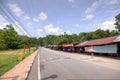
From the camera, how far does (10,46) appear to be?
418 ft

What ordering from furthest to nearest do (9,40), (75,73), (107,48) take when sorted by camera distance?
(9,40), (107,48), (75,73)

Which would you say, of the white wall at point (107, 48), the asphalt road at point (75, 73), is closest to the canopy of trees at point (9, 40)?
the white wall at point (107, 48)

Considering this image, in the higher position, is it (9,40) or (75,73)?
(9,40)

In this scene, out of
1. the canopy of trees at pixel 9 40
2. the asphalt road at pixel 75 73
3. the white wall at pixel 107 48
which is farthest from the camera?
the canopy of trees at pixel 9 40

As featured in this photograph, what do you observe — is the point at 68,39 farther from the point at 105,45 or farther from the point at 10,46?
the point at 105,45

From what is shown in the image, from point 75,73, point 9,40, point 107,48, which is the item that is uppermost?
point 9,40

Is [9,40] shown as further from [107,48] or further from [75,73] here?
[75,73]

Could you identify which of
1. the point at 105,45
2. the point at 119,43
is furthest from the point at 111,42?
the point at 105,45

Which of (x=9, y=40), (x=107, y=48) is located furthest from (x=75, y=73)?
(x=9, y=40)

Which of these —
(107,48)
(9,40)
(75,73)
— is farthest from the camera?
(9,40)

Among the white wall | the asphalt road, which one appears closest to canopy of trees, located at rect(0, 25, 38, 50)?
the white wall

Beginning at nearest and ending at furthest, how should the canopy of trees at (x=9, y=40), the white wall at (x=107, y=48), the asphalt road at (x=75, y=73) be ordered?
the asphalt road at (x=75, y=73) → the white wall at (x=107, y=48) → the canopy of trees at (x=9, y=40)

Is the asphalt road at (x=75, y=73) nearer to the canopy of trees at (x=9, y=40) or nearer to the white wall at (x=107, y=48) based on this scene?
the white wall at (x=107, y=48)

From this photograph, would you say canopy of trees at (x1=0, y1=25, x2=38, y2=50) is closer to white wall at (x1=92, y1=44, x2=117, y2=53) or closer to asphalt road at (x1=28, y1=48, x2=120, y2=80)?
white wall at (x1=92, y1=44, x2=117, y2=53)
